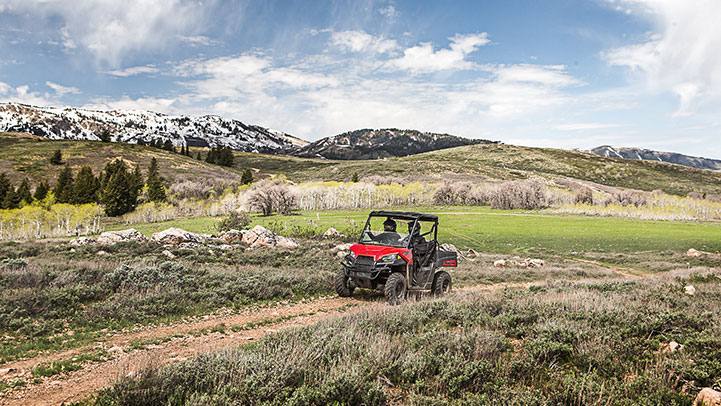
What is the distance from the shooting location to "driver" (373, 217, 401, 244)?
12930 millimetres

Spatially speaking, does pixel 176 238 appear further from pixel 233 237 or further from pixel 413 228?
pixel 413 228

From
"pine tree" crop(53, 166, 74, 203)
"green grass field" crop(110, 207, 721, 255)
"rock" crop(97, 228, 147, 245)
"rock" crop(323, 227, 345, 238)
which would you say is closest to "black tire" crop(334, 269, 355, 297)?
"rock" crop(97, 228, 147, 245)

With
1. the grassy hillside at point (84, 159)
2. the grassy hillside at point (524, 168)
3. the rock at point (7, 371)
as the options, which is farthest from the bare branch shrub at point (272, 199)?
the grassy hillside at point (524, 168)

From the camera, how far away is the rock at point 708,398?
196 inches

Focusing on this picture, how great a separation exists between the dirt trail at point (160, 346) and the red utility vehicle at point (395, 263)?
2.86ft

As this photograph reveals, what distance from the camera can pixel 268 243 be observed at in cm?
2614

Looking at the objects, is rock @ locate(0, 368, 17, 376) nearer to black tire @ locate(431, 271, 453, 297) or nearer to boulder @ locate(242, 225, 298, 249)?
black tire @ locate(431, 271, 453, 297)

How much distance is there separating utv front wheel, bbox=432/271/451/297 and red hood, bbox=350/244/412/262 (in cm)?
186

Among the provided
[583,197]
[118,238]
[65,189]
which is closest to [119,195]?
[65,189]

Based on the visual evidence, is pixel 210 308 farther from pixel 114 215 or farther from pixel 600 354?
pixel 114 215

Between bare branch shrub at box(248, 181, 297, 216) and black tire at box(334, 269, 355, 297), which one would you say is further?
bare branch shrub at box(248, 181, 297, 216)

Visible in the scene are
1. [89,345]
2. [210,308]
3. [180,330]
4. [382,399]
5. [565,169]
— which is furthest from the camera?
[565,169]

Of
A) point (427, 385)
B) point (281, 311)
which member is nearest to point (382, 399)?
point (427, 385)

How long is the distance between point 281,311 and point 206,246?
13016 mm
